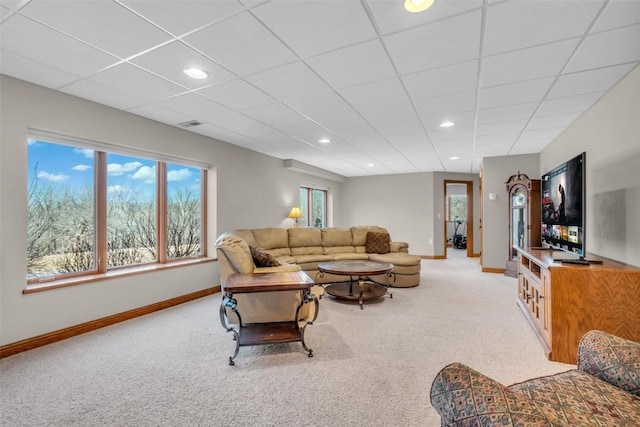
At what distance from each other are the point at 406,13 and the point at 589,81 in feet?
6.74

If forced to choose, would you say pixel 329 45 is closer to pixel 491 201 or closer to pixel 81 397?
pixel 81 397

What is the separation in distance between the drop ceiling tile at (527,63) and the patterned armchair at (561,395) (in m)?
1.88

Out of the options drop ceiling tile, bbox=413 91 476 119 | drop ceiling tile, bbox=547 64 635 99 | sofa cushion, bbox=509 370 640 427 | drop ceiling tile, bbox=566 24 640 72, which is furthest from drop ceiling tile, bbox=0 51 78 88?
drop ceiling tile, bbox=547 64 635 99

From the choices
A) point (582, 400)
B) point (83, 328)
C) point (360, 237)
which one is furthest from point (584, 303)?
point (83, 328)

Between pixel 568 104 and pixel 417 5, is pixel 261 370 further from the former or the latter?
pixel 568 104

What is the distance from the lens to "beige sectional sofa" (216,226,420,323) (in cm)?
304

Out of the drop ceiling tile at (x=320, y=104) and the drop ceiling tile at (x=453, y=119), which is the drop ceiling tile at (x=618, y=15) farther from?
the drop ceiling tile at (x=320, y=104)

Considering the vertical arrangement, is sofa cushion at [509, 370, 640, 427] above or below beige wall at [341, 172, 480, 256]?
below

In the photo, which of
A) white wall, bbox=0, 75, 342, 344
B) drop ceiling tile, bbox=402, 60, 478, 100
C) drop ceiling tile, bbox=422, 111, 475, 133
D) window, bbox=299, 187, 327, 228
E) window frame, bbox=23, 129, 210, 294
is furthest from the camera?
window, bbox=299, 187, 327, 228

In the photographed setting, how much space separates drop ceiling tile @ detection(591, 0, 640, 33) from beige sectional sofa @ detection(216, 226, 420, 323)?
3079 millimetres

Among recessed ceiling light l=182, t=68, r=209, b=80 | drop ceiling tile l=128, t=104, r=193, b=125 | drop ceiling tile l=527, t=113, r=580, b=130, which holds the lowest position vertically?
drop ceiling tile l=527, t=113, r=580, b=130

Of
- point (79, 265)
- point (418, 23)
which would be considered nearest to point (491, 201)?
point (418, 23)

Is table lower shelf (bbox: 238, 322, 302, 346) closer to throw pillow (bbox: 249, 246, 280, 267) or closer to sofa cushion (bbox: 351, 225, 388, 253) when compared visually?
throw pillow (bbox: 249, 246, 280, 267)

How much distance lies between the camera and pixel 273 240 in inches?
208
